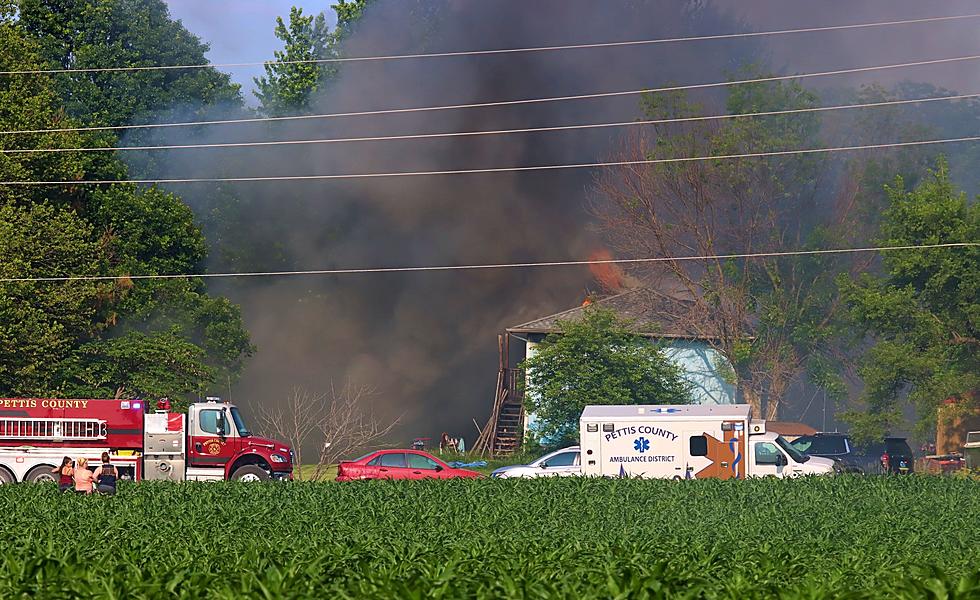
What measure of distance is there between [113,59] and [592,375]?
2459 centimetres

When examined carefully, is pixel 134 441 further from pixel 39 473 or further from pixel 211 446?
pixel 39 473

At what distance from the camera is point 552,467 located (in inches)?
1184

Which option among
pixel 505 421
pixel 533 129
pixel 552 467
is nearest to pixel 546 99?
pixel 533 129

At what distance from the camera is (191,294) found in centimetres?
4178

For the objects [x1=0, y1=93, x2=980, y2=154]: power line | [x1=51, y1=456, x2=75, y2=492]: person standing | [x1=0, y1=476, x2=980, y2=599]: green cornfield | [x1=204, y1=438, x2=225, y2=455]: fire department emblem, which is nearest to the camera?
[x1=0, y1=476, x2=980, y2=599]: green cornfield

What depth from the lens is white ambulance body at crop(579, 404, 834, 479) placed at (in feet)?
93.6

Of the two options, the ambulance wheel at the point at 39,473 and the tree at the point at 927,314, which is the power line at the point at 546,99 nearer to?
the tree at the point at 927,314

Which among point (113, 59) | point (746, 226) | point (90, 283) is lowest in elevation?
point (90, 283)

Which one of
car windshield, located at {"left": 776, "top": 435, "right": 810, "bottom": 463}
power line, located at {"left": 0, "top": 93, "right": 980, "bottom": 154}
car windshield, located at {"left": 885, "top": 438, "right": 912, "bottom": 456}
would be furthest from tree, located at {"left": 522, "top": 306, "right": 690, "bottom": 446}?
car windshield, located at {"left": 776, "top": 435, "right": 810, "bottom": 463}

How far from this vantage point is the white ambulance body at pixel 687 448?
93.6ft

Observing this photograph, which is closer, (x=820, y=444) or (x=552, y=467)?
(x=552, y=467)

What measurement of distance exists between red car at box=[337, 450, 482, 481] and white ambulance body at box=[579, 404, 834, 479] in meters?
3.14

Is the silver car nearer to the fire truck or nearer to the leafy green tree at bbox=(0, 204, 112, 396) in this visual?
the fire truck

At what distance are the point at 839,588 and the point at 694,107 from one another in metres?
40.4
